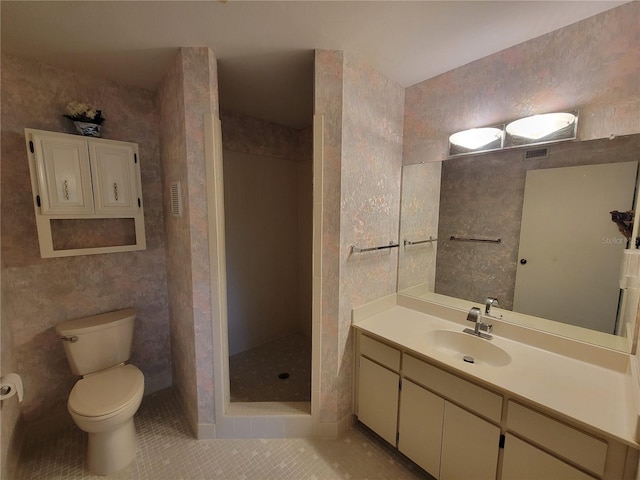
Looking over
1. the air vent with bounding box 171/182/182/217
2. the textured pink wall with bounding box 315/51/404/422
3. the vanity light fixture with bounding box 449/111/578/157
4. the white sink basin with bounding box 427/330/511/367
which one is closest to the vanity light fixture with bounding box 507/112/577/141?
the vanity light fixture with bounding box 449/111/578/157

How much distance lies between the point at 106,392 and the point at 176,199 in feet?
4.08

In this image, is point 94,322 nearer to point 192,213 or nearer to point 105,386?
point 105,386

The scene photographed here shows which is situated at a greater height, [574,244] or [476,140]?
[476,140]

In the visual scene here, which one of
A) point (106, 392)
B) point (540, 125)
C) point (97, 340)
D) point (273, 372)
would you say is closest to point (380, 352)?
point (273, 372)

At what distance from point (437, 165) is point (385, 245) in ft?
2.23

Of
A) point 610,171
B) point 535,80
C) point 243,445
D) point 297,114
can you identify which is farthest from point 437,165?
point 243,445

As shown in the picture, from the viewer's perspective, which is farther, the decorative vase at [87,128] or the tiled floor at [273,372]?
the tiled floor at [273,372]

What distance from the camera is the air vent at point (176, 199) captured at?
Answer: 64.8 inches

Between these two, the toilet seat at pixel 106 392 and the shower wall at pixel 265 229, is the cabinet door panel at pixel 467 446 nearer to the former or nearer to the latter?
the toilet seat at pixel 106 392

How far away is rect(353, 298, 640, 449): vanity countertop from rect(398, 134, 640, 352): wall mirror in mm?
122

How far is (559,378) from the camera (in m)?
1.14

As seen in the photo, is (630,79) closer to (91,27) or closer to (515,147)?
(515,147)

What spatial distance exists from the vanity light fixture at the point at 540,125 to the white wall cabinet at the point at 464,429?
4.39 ft

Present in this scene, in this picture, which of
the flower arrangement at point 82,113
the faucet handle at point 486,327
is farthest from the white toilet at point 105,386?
the faucet handle at point 486,327
